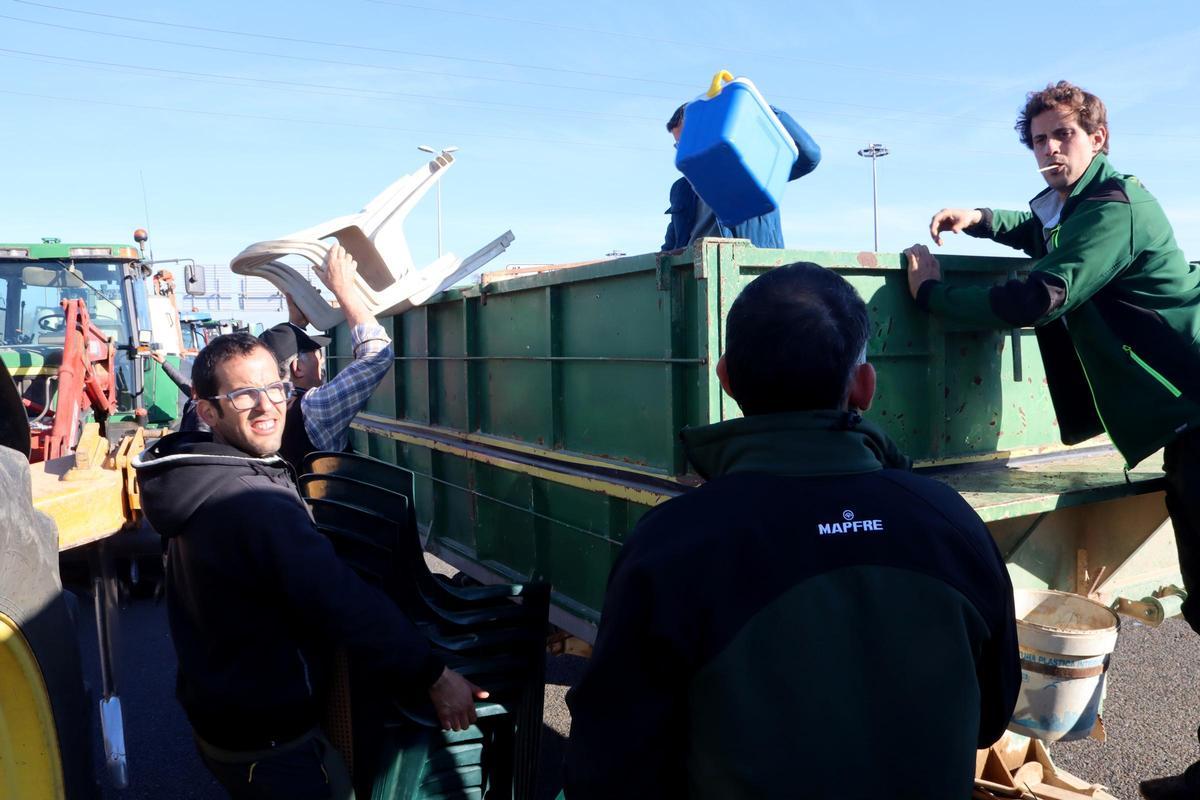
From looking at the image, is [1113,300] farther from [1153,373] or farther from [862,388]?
[862,388]

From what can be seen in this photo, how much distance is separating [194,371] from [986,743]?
1991 millimetres

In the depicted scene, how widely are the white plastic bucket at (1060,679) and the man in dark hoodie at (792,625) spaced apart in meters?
1.39

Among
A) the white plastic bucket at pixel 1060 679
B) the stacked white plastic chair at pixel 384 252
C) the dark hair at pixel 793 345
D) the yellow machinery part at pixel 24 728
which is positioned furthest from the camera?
the stacked white plastic chair at pixel 384 252

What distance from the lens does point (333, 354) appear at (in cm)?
570

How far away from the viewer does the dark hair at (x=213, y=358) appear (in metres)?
2.22

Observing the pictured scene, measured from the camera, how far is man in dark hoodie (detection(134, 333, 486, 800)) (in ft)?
6.48

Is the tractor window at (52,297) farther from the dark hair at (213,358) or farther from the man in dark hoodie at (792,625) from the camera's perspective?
the man in dark hoodie at (792,625)

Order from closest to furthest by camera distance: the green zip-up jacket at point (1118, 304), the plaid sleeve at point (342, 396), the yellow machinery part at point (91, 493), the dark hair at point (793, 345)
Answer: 1. the dark hair at point (793, 345)
2. the yellow machinery part at point (91, 493)
3. the green zip-up jacket at point (1118, 304)
4. the plaid sleeve at point (342, 396)

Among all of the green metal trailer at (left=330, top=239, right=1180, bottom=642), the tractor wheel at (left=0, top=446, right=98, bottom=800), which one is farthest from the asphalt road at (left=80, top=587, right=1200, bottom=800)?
the tractor wheel at (left=0, top=446, right=98, bottom=800)

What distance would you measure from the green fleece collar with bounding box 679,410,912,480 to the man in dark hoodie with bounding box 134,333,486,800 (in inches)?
44.2

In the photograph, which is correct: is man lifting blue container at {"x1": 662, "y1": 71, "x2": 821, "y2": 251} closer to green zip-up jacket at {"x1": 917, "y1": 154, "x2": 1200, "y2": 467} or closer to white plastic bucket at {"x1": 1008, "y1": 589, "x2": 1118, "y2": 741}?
green zip-up jacket at {"x1": 917, "y1": 154, "x2": 1200, "y2": 467}

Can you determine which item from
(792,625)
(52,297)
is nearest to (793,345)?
(792,625)

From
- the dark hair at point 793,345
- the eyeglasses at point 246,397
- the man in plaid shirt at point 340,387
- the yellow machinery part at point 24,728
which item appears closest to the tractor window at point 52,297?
the man in plaid shirt at point 340,387

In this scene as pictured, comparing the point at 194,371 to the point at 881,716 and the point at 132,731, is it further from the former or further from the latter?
the point at 132,731
